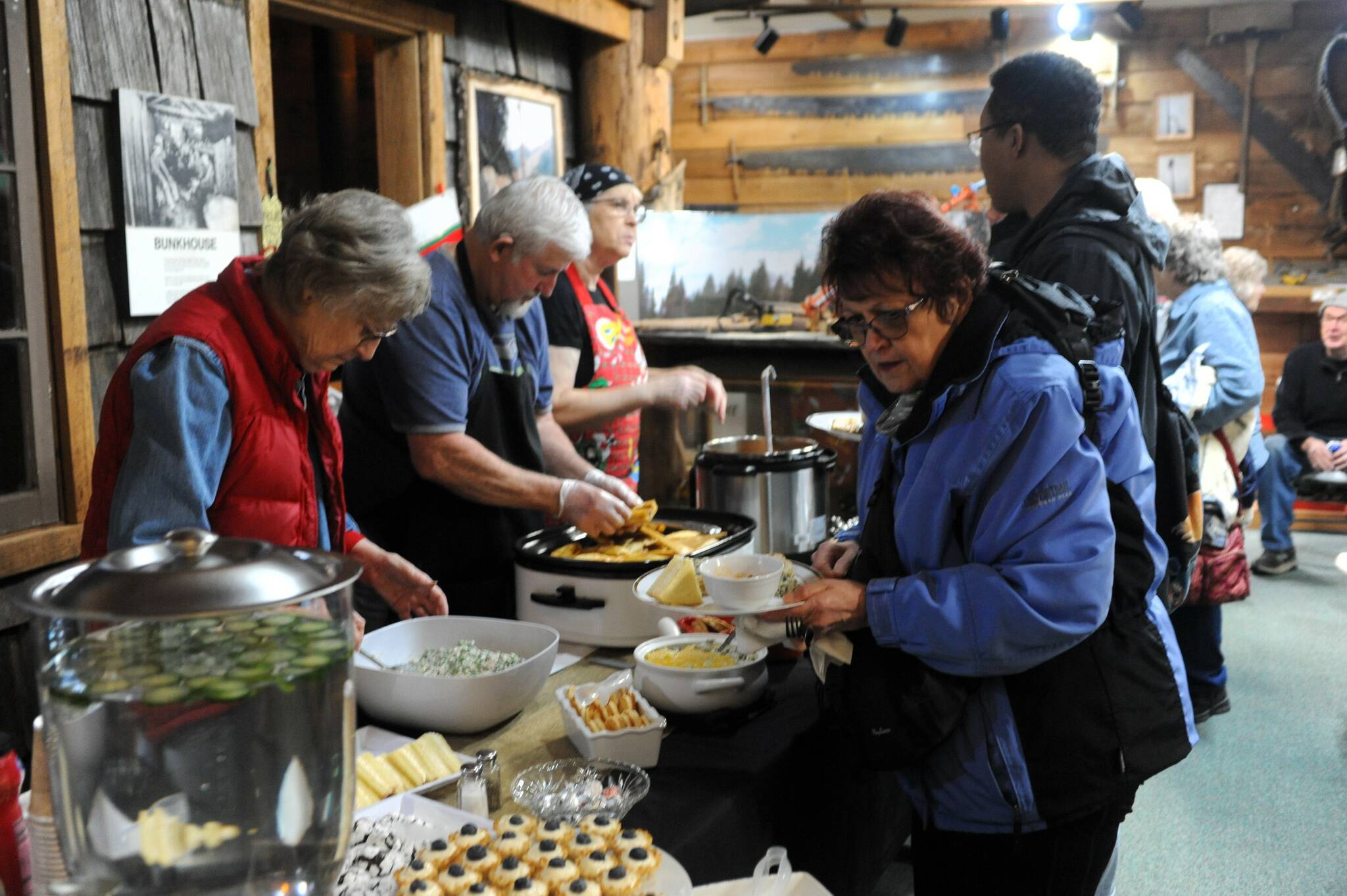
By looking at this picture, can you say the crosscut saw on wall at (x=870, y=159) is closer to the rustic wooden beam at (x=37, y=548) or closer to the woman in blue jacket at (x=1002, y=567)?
the rustic wooden beam at (x=37, y=548)

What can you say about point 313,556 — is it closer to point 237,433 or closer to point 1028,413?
point 237,433

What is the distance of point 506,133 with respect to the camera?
4.77m

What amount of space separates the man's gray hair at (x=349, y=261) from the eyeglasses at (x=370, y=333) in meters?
0.02

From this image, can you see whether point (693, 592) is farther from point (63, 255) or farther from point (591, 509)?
point (63, 255)

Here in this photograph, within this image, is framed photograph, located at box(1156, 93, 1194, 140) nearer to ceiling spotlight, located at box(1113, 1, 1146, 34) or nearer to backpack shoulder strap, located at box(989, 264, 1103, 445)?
ceiling spotlight, located at box(1113, 1, 1146, 34)

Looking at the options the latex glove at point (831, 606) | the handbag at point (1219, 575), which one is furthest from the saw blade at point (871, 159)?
the latex glove at point (831, 606)

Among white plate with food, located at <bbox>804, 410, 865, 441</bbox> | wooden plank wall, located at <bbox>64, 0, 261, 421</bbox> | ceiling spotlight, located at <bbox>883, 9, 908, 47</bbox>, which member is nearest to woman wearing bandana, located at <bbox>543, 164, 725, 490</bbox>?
white plate with food, located at <bbox>804, 410, 865, 441</bbox>

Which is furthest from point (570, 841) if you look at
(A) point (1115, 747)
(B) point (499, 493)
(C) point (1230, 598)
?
(C) point (1230, 598)

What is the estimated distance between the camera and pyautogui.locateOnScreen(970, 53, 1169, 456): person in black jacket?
2266mm

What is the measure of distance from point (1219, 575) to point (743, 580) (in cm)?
310

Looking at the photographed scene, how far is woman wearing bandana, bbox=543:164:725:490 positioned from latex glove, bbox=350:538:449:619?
1.25 metres

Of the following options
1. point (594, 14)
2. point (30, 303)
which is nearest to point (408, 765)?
point (30, 303)

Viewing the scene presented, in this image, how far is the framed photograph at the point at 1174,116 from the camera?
8.75m

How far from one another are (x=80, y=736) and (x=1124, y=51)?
946cm
